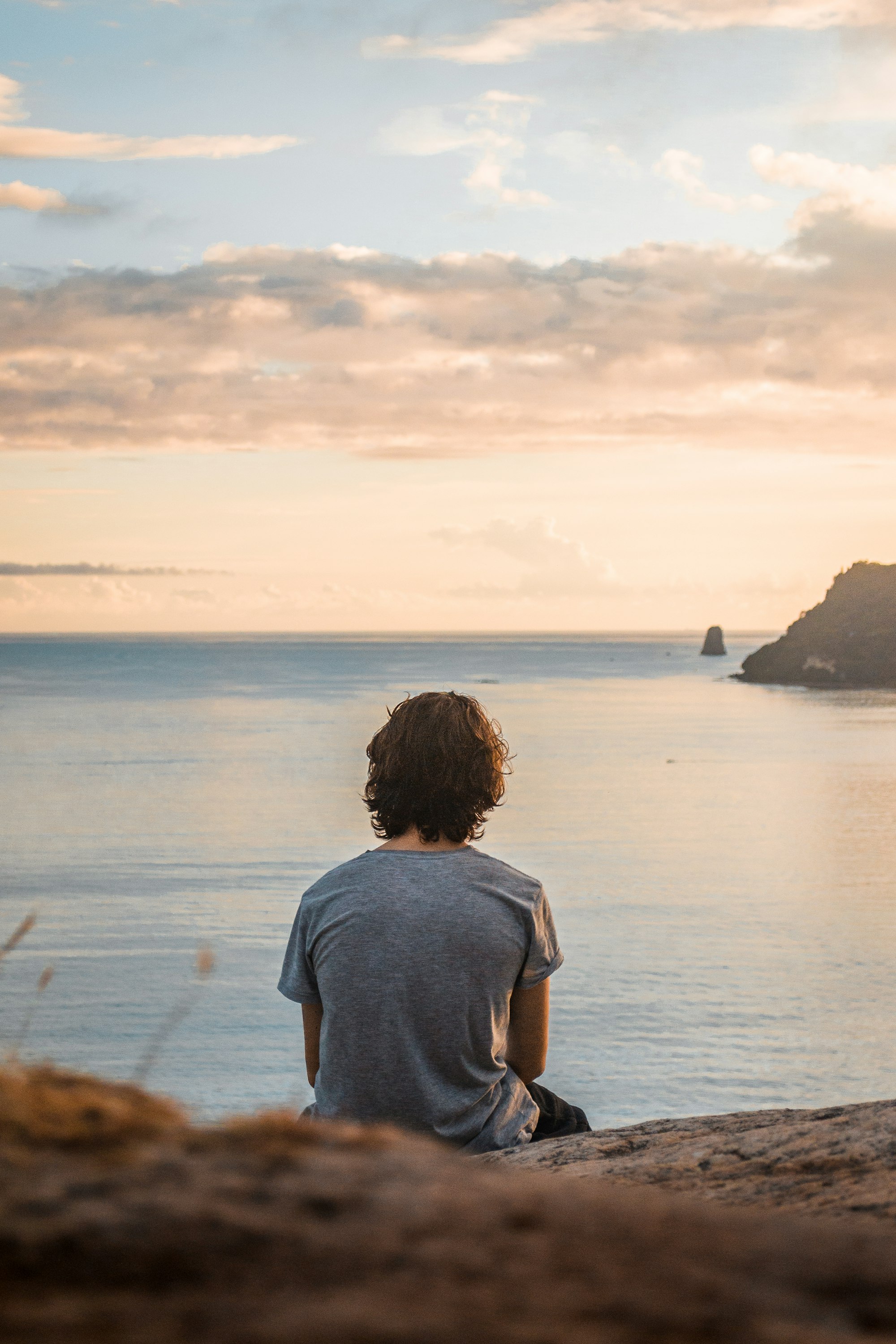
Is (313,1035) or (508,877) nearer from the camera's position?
(508,877)

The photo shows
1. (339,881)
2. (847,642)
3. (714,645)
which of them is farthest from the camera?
(714,645)

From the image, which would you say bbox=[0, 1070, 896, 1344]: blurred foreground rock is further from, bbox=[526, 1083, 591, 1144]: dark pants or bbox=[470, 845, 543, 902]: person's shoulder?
bbox=[526, 1083, 591, 1144]: dark pants

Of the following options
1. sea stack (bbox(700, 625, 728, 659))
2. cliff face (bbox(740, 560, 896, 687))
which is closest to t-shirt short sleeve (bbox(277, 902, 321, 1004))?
cliff face (bbox(740, 560, 896, 687))

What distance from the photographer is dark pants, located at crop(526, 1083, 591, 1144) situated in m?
4.11

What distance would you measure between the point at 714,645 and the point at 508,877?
195m

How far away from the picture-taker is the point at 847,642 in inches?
4422

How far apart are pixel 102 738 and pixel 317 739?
448 inches

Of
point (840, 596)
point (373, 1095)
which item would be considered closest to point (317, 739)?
point (373, 1095)

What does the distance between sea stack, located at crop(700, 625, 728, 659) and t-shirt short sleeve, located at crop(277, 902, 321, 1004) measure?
19176cm

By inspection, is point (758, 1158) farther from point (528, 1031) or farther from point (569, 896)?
point (569, 896)

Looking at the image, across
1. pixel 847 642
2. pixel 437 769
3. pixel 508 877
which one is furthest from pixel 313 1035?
pixel 847 642

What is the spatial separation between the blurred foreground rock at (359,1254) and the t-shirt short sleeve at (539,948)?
1903 millimetres

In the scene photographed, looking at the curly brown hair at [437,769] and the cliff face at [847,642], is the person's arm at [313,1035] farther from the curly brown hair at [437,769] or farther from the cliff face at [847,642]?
the cliff face at [847,642]

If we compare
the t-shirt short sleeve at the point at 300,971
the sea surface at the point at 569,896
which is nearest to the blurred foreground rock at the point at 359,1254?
the sea surface at the point at 569,896
